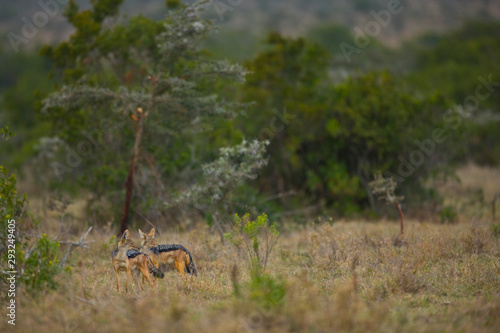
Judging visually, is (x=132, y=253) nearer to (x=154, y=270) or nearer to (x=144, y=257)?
(x=144, y=257)

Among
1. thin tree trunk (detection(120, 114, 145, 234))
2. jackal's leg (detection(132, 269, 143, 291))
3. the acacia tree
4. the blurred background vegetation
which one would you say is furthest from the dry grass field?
the acacia tree

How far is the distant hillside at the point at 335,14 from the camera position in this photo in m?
91.5

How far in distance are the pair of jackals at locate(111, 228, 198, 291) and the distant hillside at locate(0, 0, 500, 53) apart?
81384 millimetres

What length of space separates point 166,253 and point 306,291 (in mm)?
2318

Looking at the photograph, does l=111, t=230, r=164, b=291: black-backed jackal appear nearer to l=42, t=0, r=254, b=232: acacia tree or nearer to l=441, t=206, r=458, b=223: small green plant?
l=42, t=0, r=254, b=232: acacia tree

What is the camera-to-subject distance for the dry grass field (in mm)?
4918

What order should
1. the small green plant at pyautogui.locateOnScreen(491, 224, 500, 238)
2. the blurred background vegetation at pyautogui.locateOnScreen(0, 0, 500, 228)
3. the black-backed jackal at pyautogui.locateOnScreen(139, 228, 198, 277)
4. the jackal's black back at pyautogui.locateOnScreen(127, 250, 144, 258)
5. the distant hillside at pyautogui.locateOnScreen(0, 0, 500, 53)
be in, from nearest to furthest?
the jackal's black back at pyautogui.locateOnScreen(127, 250, 144, 258), the black-backed jackal at pyautogui.locateOnScreen(139, 228, 198, 277), the small green plant at pyautogui.locateOnScreen(491, 224, 500, 238), the blurred background vegetation at pyautogui.locateOnScreen(0, 0, 500, 228), the distant hillside at pyautogui.locateOnScreen(0, 0, 500, 53)

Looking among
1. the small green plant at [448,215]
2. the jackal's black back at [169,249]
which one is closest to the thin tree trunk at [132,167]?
the jackal's black back at [169,249]

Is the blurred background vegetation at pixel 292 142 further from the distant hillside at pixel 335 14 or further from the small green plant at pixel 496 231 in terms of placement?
the distant hillside at pixel 335 14

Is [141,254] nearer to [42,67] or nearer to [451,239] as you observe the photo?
[451,239]

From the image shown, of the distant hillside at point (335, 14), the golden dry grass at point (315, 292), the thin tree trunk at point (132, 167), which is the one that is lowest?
the golden dry grass at point (315, 292)

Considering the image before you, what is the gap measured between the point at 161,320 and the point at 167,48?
298 inches

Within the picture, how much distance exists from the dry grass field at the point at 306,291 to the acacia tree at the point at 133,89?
289 centimetres

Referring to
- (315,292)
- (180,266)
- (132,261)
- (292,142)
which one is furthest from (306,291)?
(292,142)
